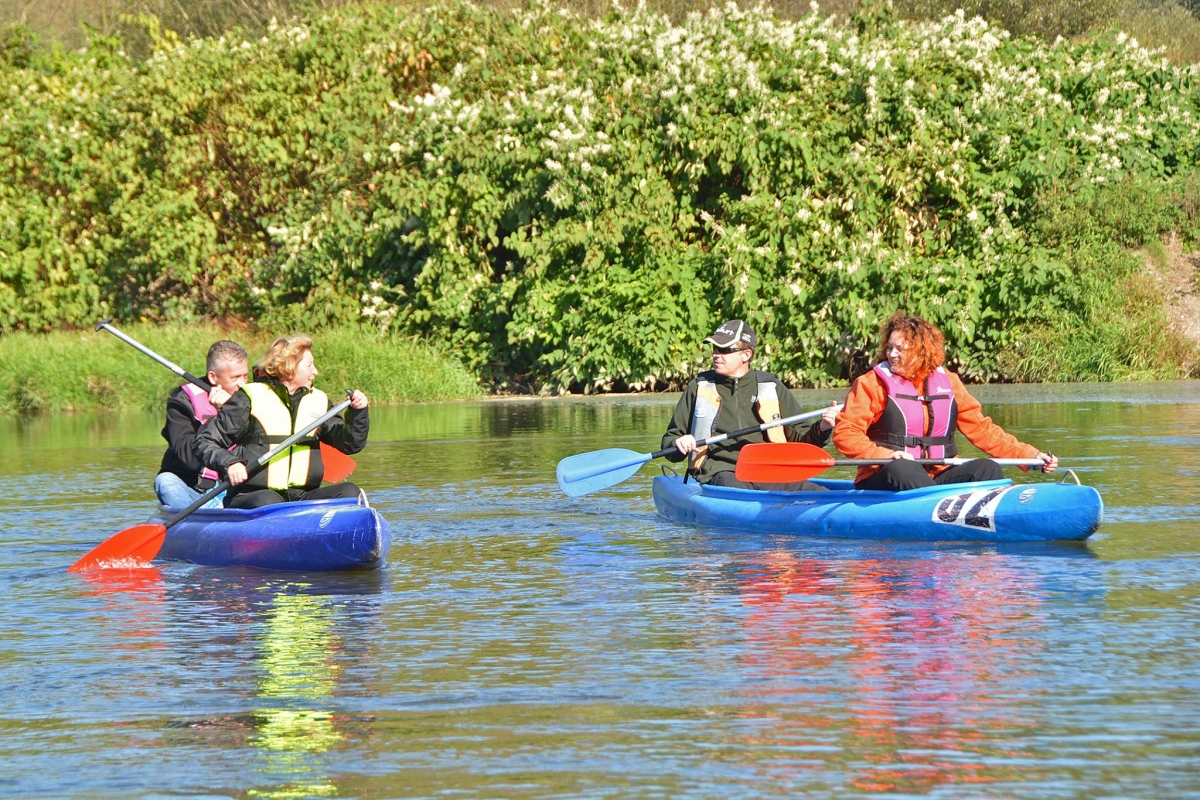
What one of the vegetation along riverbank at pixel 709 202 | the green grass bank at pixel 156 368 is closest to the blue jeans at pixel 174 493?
the vegetation along riverbank at pixel 709 202

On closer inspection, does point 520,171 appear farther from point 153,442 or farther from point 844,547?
point 844,547

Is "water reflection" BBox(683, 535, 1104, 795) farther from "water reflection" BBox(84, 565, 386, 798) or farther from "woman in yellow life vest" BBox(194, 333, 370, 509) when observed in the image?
"woman in yellow life vest" BBox(194, 333, 370, 509)

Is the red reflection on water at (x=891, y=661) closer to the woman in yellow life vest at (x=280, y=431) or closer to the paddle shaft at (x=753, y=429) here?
the paddle shaft at (x=753, y=429)

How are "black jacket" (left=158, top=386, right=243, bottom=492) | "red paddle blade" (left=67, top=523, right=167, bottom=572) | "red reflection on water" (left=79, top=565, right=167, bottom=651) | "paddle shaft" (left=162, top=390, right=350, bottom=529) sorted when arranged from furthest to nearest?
"black jacket" (left=158, top=386, right=243, bottom=492)
"red paddle blade" (left=67, top=523, right=167, bottom=572)
"paddle shaft" (left=162, top=390, right=350, bottom=529)
"red reflection on water" (left=79, top=565, right=167, bottom=651)

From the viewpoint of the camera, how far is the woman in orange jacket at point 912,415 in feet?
27.9

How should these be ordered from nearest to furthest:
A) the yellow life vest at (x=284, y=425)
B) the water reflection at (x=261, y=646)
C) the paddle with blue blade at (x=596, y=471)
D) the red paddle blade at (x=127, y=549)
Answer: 1. the water reflection at (x=261, y=646)
2. the yellow life vest at (x=284, y=425)
3. the red paddle blade at (x=127, y=549)
4. the paddle with blue blade at (x=596, y=471)

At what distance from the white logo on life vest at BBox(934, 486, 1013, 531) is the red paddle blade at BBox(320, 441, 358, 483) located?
2.94 m

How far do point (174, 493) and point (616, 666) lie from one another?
4.01 m

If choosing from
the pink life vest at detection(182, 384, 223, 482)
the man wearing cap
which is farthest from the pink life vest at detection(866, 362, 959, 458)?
the pink life vest at detection(182, 384, 223, 482)

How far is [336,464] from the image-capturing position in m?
9.01

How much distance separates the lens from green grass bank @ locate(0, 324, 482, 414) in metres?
21.1

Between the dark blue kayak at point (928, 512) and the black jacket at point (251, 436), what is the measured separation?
2168 mm

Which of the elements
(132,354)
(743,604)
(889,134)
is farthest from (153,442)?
(743,604)

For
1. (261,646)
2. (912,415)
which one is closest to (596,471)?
(912,415)
